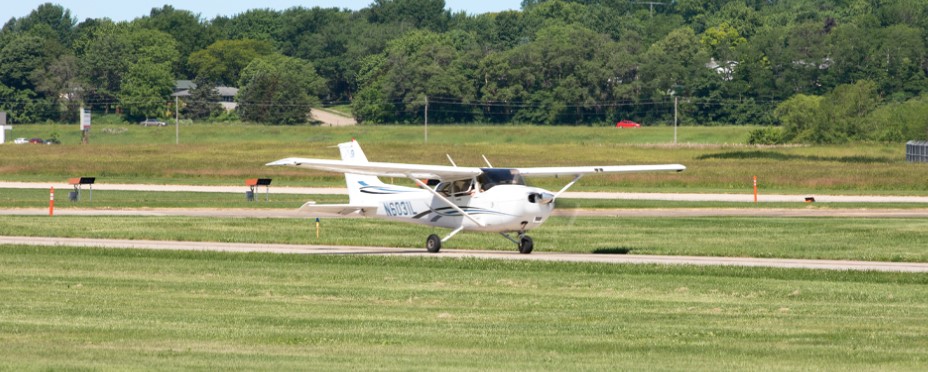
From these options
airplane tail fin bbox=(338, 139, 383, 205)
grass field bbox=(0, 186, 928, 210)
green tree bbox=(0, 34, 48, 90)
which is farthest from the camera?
green tree bbox=(0, 34, 48, 90)

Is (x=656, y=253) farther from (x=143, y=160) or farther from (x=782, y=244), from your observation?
(x=143, y=160)

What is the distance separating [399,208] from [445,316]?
12.4 meters

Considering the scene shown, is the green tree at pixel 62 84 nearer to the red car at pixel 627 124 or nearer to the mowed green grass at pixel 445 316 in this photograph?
the red car at pixel 627 124

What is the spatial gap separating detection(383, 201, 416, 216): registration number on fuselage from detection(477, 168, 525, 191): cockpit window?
2.04 meters

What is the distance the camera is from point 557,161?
86.9 metres

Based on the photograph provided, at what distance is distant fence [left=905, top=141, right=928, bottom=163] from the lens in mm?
77375

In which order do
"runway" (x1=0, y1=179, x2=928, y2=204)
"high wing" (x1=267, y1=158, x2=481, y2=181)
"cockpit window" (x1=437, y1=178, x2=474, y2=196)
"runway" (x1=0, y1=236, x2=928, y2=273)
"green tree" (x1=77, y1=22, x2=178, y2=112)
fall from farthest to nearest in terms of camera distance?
"green tree" (x1=77, y1=22, x2=178, y2=112) → "runway" (x1=0, y1=179, x2=928, y2=204) → "cockpit window" (x1=437, y1=178, x2=474, y2=196) → "high wing" (x1=267, y1=158, x2=481, y2=181) → "runway" (x1=0, y1=236, x2=928, y2=273)

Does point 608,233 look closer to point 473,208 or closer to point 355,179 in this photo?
point 473,208

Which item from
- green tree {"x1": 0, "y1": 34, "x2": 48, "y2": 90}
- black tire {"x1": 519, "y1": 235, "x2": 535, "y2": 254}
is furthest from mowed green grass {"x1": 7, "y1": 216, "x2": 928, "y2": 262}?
green tree {"x1": 0, "y1": 34, "x2": 48, "y2": 90}

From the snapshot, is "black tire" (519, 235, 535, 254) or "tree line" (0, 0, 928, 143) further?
"tree line" (0, 0, 928, 143)

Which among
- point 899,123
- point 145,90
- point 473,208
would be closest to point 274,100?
point 145,90

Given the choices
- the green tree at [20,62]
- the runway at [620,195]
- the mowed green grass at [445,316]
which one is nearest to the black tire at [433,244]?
the mowed green grass at [445,316]

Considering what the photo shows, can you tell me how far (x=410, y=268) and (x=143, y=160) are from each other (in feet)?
197

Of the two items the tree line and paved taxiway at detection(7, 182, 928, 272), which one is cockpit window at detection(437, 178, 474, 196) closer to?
paved taxiway at detection(7, 182, 928, 272)
